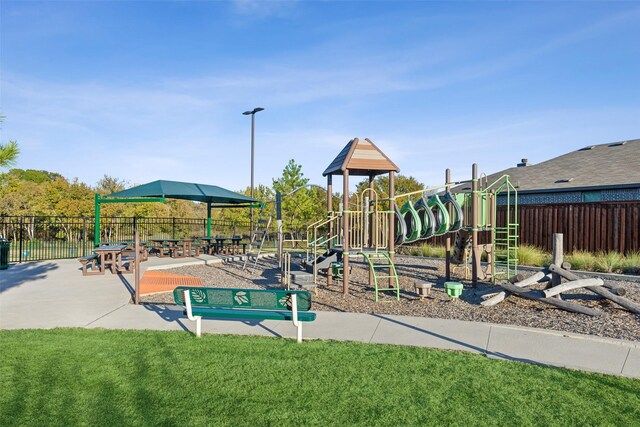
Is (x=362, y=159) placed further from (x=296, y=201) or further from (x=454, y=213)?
(x=296, y=201)

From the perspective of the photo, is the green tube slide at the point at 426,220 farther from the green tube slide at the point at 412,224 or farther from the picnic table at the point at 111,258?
the picnic table at the point at 111,258

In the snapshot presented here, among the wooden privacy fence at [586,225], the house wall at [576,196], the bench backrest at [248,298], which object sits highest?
the house wall at [576,196]

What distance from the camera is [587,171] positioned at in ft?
67.0

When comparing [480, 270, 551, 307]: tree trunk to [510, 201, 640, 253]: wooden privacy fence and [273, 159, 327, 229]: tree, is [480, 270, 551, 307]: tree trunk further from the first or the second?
[273, 159, 327, 229]: tree

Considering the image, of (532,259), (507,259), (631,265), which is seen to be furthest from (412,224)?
(631,265)

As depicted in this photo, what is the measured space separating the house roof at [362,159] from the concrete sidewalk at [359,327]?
3.89 meters

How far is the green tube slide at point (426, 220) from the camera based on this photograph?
11500mm

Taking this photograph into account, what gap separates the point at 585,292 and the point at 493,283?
2.33m

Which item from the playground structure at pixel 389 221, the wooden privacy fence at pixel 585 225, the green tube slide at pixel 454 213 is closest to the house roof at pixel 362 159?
the playground structure at pixel 389 221

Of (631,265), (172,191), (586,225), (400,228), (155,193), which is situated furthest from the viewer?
(586,225)

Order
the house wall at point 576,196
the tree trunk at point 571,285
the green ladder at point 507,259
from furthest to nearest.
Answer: the house wall at point 576,196 < the green ladder at point 507,259 < the tree trunk at point 571,285

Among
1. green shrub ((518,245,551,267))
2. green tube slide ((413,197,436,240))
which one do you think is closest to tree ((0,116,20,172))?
green tube slide ((413,197,436,240))

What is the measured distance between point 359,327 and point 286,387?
274 centimetres

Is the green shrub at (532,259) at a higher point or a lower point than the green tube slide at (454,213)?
lower
